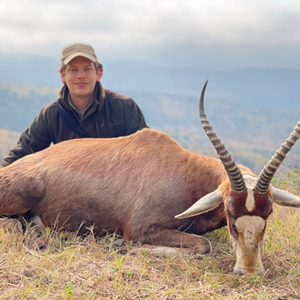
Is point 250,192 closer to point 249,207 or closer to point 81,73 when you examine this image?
point 249,207

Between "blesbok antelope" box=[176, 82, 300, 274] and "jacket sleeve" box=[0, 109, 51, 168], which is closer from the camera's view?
"blesbok antelope" box=[176, 82, 300, 274]

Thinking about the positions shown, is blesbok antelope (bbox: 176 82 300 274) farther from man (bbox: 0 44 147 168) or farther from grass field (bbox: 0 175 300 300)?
man (bbox: 0 44 147 168)

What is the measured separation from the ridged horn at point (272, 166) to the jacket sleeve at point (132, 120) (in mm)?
4731

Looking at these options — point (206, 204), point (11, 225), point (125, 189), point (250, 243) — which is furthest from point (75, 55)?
point (250, 243)

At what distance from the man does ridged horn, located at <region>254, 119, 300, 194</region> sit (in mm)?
4762

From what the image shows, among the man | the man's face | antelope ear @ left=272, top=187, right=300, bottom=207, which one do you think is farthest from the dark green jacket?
antelope ear @ left=272, top=187, right=300, bottom=207

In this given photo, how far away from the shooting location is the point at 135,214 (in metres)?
6.73

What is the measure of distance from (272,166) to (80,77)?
533cm

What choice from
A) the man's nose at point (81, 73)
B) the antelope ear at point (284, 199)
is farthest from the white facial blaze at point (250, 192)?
the man's nose at point (81, 73)

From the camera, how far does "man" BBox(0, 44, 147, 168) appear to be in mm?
9430

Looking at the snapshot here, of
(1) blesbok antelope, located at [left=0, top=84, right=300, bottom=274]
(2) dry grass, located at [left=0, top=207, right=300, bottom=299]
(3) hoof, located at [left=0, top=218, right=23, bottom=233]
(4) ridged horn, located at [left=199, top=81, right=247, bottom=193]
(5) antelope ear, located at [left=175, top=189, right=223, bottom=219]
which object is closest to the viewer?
(2) dry grass, located at [left=0, top=207, right=300, bottom=299]

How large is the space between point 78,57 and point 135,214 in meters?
4.42

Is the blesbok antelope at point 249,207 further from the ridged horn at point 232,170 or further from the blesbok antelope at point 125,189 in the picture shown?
the blesbok antelope at point 125,189

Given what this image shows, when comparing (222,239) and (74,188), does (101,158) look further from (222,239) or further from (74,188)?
(222,239)
